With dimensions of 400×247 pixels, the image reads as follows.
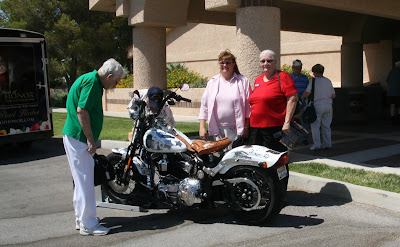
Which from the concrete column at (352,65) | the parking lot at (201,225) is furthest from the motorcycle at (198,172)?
the concrete column at (352,65)

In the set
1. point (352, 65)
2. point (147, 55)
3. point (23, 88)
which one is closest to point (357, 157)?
point (147, 55)

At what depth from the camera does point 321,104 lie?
9.02m

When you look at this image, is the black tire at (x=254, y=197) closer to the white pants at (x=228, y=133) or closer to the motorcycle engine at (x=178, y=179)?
the motorcycle engine at (x=178, y=179)

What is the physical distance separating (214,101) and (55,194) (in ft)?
9.31

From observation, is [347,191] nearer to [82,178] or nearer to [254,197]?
[254,197]

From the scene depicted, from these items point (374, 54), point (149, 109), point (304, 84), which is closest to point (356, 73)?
point (374, 54)

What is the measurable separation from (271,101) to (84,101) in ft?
7.44

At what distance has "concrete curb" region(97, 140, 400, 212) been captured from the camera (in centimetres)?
584

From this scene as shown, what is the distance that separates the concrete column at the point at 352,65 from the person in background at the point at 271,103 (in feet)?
33.8

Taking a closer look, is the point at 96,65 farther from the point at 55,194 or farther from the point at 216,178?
the point at 216,178

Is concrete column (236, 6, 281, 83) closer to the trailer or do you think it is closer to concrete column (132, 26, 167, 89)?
concrete column (132, 26, 167, 89)

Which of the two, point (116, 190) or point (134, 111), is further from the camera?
point (116, 190)

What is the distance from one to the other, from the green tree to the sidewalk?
18.3 m

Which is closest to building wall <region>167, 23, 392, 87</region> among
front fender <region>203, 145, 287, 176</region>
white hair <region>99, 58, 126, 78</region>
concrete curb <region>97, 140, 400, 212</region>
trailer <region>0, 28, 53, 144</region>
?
trailer <region>0, 28, 53, 144</region>
